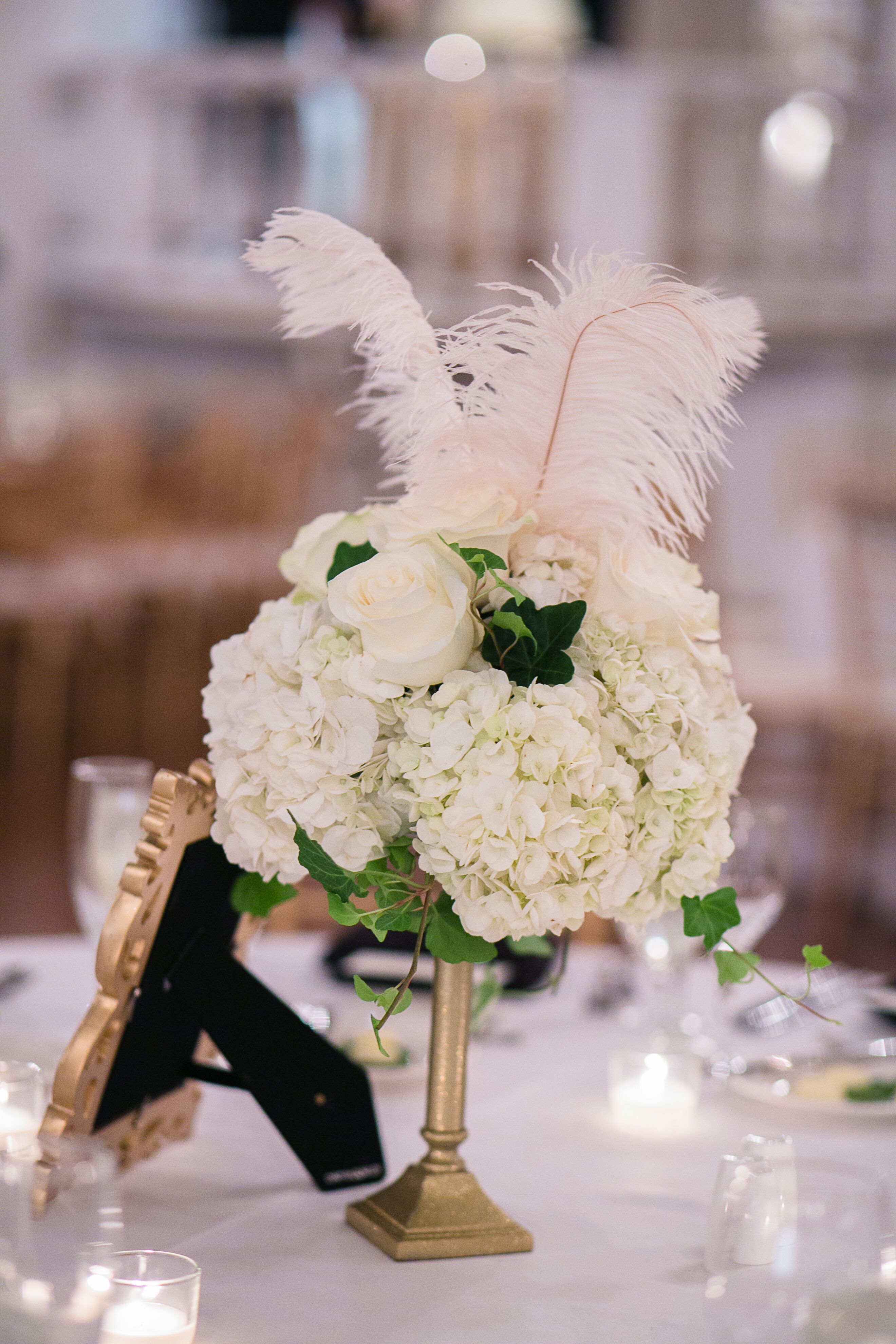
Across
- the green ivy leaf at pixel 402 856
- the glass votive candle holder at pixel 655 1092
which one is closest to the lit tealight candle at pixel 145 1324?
the green ivy leaf at pixel 402 856

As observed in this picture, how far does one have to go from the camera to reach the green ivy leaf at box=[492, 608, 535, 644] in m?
0.86

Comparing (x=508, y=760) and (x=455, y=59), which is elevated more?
(x=455, y=59)

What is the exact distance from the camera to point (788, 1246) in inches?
33.1

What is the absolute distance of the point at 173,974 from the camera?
1.06 meters

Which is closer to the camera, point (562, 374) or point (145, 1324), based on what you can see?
point (145, 1324)

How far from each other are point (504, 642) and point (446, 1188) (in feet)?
1.26

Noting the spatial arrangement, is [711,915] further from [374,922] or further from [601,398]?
[601,398]

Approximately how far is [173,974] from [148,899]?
0.10 meters

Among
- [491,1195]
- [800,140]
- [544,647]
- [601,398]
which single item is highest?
[800,140]

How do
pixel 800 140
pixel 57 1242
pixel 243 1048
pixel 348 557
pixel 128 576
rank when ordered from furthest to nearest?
pixel 800 140
pixel 128 576
pixel 243 1048
pixel 348 557
pixel 57 1242

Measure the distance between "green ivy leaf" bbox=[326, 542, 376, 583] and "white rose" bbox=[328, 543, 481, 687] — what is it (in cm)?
7

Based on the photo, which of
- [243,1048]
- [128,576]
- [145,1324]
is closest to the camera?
[145,1324]

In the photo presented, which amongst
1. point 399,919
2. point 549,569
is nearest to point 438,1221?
point 399,919

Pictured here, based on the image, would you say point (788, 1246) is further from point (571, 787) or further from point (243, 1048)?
point (243, 1048)
